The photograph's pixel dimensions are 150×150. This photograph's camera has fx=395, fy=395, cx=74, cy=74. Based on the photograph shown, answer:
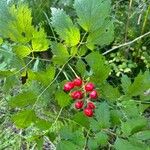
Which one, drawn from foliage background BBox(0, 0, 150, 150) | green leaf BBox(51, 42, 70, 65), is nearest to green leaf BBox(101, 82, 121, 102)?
foliage background BBox(0, 0, 150, 150)

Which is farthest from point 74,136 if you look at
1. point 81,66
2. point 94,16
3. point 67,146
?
point 94,16

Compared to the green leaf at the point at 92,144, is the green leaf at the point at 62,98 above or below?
above

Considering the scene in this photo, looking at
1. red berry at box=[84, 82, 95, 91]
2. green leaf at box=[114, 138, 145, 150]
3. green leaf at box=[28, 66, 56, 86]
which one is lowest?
green leaf at box=[114, 138, 145, 150]

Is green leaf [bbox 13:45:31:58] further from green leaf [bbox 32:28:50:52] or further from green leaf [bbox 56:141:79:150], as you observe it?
green leaf [bbox 56:141:79:150]

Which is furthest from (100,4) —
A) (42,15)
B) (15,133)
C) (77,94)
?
(42,15)

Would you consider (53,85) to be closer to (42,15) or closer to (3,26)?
(3,26)

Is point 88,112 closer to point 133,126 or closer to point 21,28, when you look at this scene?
point 133,126

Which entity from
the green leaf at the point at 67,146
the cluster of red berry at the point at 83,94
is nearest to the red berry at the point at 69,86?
the cluster of red berry at the point at 83,94

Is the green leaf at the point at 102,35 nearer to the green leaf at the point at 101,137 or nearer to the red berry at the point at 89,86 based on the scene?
the red berry at the point at 89,86
